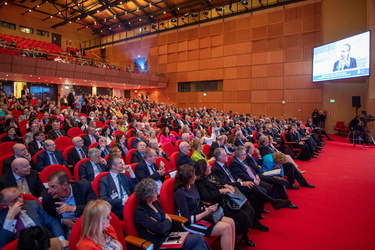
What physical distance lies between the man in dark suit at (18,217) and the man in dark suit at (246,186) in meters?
1.98

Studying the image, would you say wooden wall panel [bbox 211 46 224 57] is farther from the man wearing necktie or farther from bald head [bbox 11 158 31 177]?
bald head [bbox 11 158 31 177]

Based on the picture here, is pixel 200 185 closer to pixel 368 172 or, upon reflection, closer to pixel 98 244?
pixel 98 244

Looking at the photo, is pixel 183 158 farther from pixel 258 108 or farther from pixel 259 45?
pixel 259 45

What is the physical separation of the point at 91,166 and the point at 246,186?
209cm

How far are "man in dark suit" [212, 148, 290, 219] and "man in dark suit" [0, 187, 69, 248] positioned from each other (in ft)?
6.49

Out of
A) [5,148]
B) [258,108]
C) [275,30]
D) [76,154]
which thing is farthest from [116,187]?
[275,30]

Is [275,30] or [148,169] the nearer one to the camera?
[148,169]

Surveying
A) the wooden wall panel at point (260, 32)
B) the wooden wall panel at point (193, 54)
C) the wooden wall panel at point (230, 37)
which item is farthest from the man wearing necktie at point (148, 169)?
the wooden wall panel at point (193, 54)

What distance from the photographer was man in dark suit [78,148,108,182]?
3057 mm

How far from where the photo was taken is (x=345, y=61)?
33.4 ft

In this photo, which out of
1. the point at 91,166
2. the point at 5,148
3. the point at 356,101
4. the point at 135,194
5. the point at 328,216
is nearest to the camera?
the point at 135,194

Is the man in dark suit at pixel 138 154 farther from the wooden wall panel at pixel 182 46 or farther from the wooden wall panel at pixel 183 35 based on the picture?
the wooden wall panel at pixel 183 35

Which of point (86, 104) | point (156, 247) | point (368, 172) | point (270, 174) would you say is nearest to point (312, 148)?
point (368, 172)

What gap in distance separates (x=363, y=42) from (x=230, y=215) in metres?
10.0
